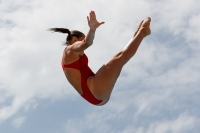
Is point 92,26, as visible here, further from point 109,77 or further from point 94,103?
point 94,103

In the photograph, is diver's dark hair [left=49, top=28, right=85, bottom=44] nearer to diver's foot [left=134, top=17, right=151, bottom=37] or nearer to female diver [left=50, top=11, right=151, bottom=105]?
female diver [left=50, top=11, right=151, bottom=105]

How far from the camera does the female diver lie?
27.9 ft

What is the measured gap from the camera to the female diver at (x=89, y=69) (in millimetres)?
8492

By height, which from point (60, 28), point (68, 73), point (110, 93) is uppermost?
point (60, 28)

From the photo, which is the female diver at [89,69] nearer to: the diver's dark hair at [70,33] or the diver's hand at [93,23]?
the diver's dark hair at [70,33]

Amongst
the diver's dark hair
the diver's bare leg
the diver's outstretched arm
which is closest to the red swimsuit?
the diver's bare leg

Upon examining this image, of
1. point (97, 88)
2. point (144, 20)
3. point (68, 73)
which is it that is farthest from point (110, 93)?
point (144, 20)

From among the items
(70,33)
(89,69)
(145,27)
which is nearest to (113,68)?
(89,69)

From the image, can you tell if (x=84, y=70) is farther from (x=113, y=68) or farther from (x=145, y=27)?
(x=145, y=27)

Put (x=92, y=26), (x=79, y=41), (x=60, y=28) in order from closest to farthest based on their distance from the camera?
(x=92, y=26) → (x=79, y=41) → (x=60, y=28)

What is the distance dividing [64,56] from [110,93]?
1.13 meters

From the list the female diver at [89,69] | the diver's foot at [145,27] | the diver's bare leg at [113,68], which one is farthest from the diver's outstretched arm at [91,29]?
the diver's foot at [145,27]

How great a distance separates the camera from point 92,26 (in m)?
7.93

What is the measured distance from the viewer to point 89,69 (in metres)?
9.05
